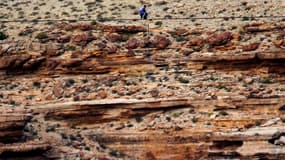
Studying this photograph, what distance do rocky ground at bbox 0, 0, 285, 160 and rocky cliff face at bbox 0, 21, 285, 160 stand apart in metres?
0.05

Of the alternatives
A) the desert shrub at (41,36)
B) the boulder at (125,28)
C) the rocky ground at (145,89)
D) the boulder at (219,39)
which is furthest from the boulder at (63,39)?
the boulder at (219,39)

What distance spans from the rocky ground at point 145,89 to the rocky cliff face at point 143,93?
0.05 meters

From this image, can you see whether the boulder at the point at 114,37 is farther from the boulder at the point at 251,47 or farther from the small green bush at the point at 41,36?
A: the boulder at the point at 251,47

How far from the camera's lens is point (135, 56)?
52938 millimetres

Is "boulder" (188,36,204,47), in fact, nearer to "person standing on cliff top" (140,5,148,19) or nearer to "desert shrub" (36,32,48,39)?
"person standing on cliff top" (140,5,148,19)

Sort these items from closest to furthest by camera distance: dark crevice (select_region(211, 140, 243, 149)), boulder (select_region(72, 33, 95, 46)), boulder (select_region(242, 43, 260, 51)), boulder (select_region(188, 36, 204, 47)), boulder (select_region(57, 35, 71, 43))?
dark crevice (select_region(211, 140, 243, 149)), boulder (select_region(242, 43, 260, 51)), boulder (select_region(188, 36, 204, 47)), boulder (select_region(72, 33, 95, 46)), boulder (select_region(57, 35, 71, 43))

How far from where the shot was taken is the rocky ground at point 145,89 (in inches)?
1863

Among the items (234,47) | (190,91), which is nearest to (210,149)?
(190,91)

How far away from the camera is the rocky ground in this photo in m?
47.3

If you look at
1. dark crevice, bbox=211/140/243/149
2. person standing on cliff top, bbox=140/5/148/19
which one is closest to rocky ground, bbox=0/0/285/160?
dark crevice, bbox=211/140/243/149

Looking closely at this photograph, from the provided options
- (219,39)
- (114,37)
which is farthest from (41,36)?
(219,39)

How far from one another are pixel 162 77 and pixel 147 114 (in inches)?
112

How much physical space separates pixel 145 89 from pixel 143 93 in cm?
36

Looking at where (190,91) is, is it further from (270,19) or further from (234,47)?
(270,19)
